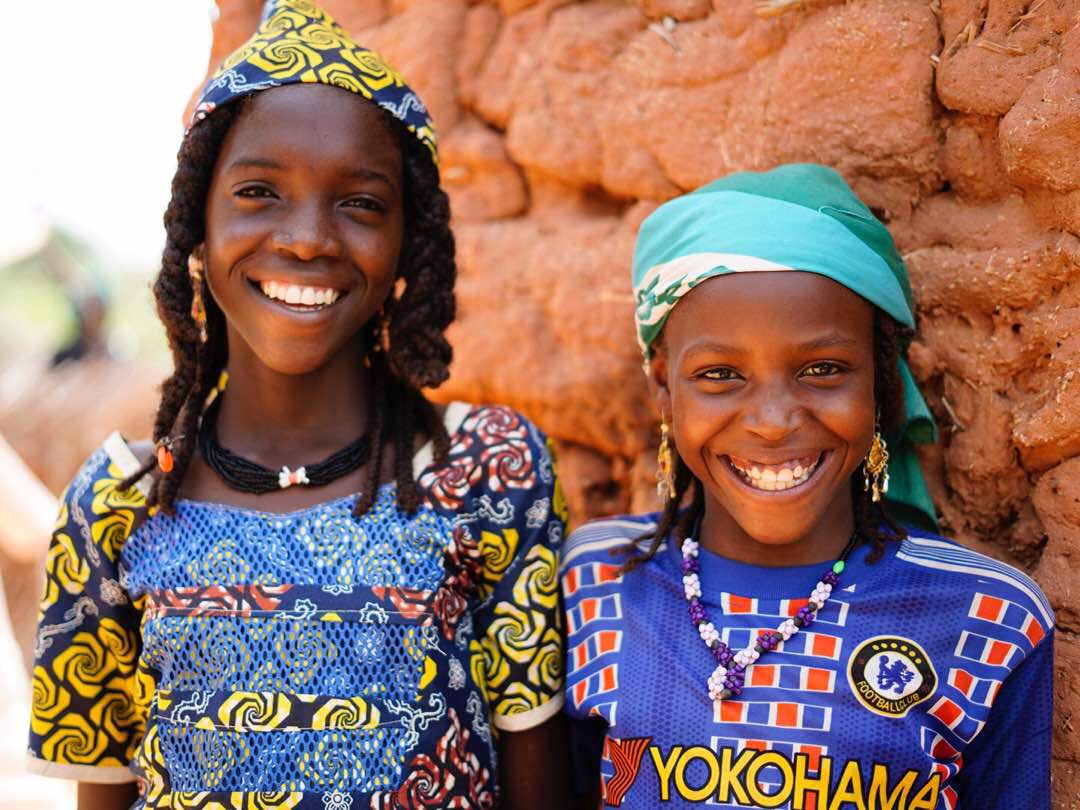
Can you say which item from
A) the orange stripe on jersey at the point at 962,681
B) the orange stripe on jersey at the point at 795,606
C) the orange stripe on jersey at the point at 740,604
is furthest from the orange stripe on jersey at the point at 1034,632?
the orange stripe on jersey at the point at 740,604

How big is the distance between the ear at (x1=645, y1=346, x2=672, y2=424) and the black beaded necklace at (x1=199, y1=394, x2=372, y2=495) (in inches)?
23.0

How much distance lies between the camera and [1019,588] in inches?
79.0

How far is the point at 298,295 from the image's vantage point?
7.12ft

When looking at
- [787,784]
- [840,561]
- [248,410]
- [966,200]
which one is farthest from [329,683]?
[966,200]

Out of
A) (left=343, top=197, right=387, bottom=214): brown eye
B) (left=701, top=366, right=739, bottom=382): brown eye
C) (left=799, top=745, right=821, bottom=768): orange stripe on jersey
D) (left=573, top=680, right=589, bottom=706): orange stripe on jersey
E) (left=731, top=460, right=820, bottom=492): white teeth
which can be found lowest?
(left=799, top=745, right=821, bottom=768): orange stripe on jersey

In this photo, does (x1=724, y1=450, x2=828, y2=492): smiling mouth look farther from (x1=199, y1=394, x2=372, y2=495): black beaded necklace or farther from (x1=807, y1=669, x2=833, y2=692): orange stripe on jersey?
(x1=199, y1=394, x2=372, y2=495): black beaded necklace

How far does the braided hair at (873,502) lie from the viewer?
2.12 metres

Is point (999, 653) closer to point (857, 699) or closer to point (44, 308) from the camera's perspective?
point (857, 699)

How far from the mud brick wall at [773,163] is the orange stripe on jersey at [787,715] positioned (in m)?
0.52

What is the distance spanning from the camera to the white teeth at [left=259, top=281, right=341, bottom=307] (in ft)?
7.11

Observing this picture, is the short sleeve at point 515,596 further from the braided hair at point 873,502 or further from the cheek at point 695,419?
the cheek at point 695,419

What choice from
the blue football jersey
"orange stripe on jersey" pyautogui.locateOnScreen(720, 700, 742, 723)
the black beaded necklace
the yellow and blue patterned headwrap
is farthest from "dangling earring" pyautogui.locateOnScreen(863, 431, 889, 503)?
the yellow and blue patterned headwrap

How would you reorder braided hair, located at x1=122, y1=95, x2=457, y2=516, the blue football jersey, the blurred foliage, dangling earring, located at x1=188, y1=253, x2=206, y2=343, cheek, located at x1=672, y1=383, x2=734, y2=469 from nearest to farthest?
1. the blue football jersey
2. cheek, located at x1=672, y1=383, x2=734, y2=469
3. braided hair, located at x1=122, y1=95, x2=457, y2=516
4. dangling earring, located at x1=188, y1=253, x2=206, y2=343
5. the blurred foliage

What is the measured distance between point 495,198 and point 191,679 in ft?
5.06
